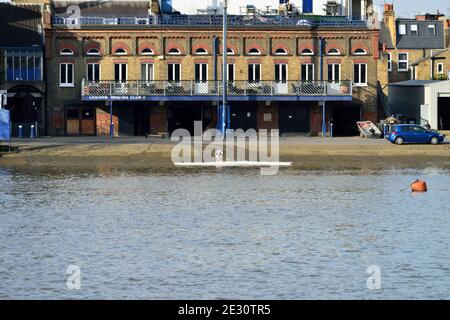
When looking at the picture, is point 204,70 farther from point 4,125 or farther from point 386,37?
point 386,37

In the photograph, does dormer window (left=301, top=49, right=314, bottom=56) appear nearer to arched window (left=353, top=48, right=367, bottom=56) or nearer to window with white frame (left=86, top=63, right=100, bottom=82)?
arched window (left=353, top=48, right=367, bottom=56)

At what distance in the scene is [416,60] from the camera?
384ft

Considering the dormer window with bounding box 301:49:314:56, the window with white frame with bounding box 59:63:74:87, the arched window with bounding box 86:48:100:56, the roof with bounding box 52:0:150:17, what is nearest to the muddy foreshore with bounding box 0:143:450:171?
the window with white frame with bounding box 59:63:74:87

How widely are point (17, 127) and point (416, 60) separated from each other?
5110 centimetres

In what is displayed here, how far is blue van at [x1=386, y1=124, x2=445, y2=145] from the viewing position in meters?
72.4

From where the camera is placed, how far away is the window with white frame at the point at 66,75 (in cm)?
8431

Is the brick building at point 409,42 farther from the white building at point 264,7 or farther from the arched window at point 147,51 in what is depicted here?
the arched window at point 147,51

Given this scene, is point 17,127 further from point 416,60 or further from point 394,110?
point 416,60

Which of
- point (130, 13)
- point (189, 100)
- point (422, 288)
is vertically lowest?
point (422, 288)

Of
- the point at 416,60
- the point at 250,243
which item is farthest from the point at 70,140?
the point at 416,60

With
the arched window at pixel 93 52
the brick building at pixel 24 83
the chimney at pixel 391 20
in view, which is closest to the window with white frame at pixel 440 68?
the chimney at pixel 391 20

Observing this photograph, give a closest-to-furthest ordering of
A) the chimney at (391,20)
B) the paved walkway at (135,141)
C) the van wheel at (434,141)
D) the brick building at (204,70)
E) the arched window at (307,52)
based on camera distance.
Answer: the van wheel at (434,141) → the paved walkway at (135,141) → the brick building at (204,70) → the arched window at (307,52) → the chimney at (391,20)

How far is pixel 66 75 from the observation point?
3327 inches

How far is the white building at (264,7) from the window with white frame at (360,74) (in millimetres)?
5524
